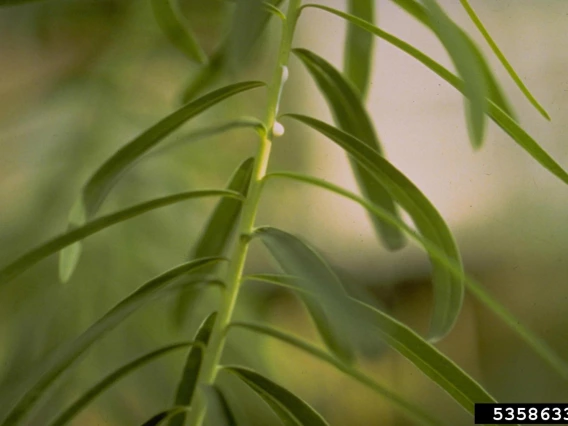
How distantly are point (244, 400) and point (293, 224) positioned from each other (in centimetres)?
29

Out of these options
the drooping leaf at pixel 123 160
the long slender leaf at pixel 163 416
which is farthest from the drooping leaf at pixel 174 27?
the long slender leaf at pixel 163 416

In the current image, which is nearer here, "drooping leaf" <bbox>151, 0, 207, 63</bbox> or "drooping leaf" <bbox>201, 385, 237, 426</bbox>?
"drooping leaf" <bbox>201, 385, 237, 426</bbox>

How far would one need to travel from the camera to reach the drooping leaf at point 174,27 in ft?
1.60

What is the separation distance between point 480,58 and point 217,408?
30 cm

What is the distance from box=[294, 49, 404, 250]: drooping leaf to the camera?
473 mm

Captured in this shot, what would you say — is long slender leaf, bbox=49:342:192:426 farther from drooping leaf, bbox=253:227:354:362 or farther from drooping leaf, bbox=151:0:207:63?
drooping leaf, bbox=151:0:207:63

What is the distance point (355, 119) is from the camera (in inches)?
19.0

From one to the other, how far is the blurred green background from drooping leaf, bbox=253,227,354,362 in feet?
1.06

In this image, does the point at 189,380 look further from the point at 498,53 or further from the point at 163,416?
the point at 498,53

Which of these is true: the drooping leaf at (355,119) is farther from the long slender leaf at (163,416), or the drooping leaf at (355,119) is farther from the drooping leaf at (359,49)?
the long slender leaf at (163,416)

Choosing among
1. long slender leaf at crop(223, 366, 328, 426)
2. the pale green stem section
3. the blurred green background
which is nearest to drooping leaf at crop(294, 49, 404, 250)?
the pale green stem section

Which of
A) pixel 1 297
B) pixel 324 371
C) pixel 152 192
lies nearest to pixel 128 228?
pixel 152 192

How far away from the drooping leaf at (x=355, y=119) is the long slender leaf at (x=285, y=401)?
14 centimetres

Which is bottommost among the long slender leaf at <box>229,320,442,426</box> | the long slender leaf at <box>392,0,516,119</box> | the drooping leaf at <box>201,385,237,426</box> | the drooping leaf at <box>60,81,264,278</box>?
the drooping leaf at <box>201,385,237,426</box>
